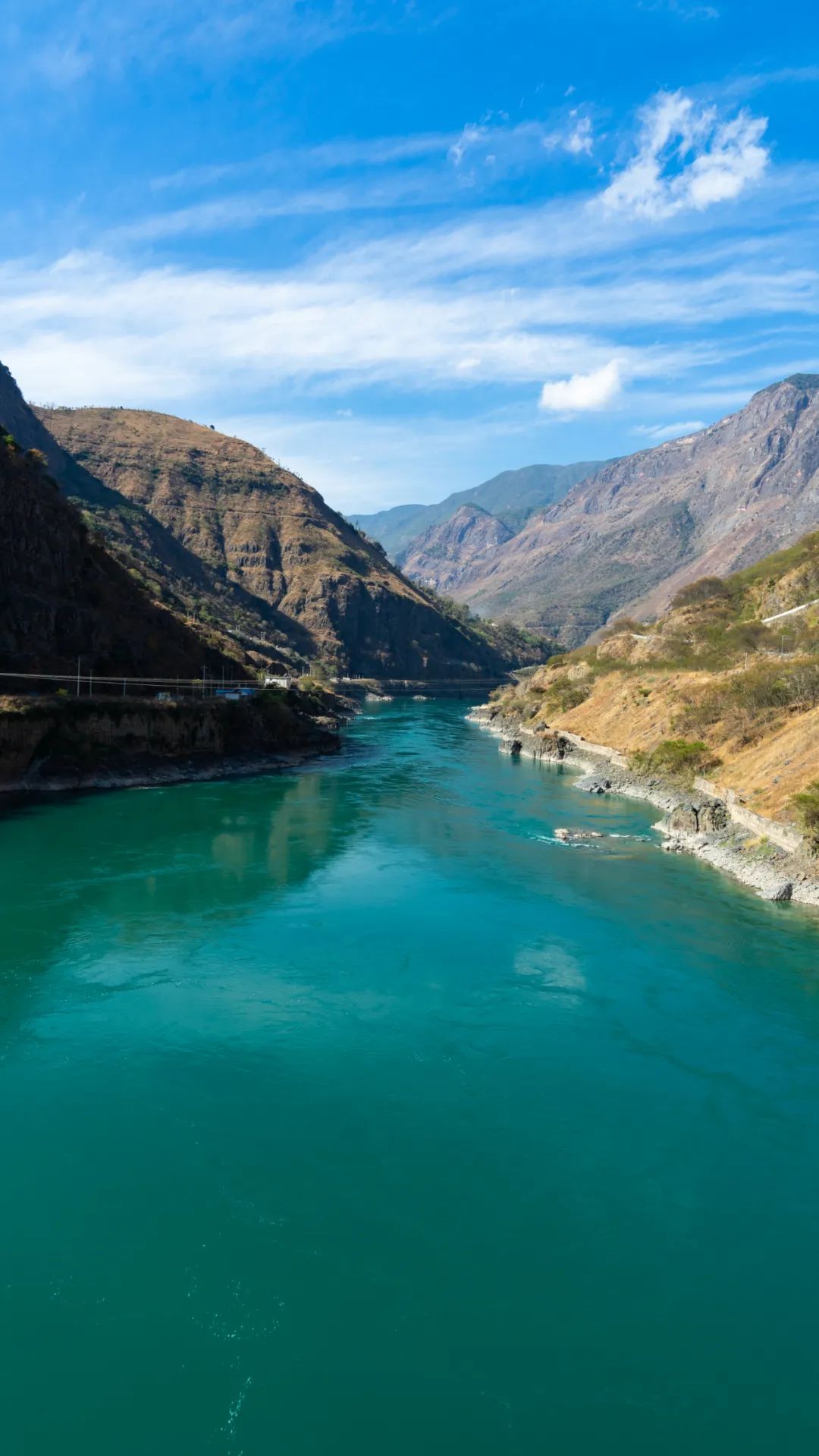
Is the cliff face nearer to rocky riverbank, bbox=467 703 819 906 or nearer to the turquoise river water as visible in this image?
the turquoise river water

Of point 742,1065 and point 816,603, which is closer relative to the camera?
point 742,1065

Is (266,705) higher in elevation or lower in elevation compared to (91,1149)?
higher

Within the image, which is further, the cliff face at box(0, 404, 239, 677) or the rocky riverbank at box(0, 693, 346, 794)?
the cliff face at box(0, 404, 239, 677)

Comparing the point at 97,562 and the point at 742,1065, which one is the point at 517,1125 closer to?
the point at 742,1065

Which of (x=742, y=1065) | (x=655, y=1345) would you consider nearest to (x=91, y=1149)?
(x=655, y=1345)

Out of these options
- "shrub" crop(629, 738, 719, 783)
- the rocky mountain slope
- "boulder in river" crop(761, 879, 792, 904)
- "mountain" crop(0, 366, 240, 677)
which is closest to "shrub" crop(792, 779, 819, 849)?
the rocky mountain slope

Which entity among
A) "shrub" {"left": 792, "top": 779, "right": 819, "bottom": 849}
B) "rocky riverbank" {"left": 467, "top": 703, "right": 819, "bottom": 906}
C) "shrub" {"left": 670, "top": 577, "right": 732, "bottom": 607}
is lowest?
"rocky riverbank" {"left": 467, "top": 703, "right": 819, "bottom": 906}
